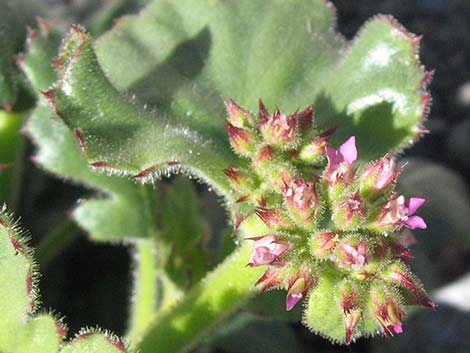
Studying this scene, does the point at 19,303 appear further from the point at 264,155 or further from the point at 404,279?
the point at 404,279

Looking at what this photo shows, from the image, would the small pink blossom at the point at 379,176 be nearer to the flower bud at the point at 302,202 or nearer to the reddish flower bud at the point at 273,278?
the flower bud at the point at 302,202

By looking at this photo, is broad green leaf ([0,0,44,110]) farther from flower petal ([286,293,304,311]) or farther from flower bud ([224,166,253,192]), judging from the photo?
flower petal ([286,293,304,311])

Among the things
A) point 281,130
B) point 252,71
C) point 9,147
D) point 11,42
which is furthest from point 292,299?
point 11,42

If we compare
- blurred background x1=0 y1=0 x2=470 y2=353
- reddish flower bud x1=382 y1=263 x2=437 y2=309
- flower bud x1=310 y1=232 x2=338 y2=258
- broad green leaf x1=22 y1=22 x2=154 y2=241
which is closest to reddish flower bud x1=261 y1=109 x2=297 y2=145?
flower bud x1=310 y1=232 x2=338 y2=258

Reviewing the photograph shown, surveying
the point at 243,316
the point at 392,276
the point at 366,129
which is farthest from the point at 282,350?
the point at 392,276

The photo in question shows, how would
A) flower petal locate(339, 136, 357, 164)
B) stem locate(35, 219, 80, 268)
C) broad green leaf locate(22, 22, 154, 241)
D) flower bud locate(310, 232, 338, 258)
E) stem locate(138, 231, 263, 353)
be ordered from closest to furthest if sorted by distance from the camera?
flower bud locate(310, 232, 338, 258)
flower petal locate(339, 136, 357, 164)
stem locate(138, 231, 263, 353)
broad green leaf locate(22, 22, 154, 241)
stem locate(35, 219, 80, 268)

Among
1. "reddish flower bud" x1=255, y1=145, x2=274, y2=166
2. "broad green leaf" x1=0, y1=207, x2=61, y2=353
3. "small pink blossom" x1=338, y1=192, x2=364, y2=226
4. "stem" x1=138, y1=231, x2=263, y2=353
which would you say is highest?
"reddish flower bud" x1=255, y1=145, x2=274, y2=166

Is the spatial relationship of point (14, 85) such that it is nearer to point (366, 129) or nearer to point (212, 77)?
point (212, 77)
